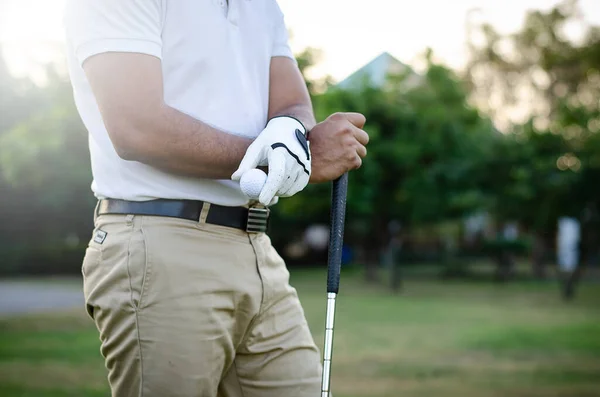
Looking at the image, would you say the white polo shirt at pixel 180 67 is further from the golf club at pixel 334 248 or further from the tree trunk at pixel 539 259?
the tree trunk at pixel 539 259

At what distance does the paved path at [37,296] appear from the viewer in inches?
615

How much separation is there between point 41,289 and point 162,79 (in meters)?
20.1

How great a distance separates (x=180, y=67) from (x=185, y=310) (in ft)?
1.83

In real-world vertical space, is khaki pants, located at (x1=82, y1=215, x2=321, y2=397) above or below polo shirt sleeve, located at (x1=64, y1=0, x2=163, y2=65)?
below

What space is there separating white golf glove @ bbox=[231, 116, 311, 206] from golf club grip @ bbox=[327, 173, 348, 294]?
154mm

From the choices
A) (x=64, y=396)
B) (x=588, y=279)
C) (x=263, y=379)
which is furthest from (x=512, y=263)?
(x=263, y=379)

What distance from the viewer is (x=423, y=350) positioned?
34.5 feet

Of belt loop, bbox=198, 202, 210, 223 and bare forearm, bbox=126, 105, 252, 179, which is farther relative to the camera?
belt loop, bbox=198, 202, 210, 223

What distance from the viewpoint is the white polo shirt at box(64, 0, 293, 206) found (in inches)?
72.4

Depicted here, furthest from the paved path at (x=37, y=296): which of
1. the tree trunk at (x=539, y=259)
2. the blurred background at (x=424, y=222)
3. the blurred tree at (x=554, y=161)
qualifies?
the tree trunk at (x=539, y=259)

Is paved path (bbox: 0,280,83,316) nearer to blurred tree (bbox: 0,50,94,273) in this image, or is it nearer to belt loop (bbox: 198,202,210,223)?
blurred tree (bbox: 0,50,94,273)

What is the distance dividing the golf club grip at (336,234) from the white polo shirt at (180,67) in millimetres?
232

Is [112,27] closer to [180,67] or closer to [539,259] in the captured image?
[180,67]

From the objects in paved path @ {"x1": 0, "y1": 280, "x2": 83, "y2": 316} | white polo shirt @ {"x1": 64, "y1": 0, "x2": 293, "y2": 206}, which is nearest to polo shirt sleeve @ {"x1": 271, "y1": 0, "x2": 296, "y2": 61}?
white polo shirt @ {"x1": 64, "y1": 0, "x2": 293, "y2": 206}
